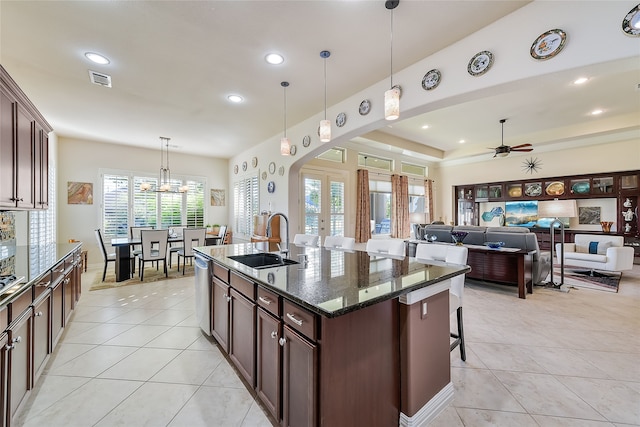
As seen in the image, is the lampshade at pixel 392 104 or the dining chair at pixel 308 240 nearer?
the lampshade at pixel 392 104

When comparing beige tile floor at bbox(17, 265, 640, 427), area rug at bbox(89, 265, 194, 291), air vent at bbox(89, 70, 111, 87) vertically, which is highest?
air vent at bbox(89, 70, 111, 87)

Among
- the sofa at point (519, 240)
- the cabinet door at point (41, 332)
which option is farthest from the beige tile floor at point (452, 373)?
the sofa at point (519, 240)

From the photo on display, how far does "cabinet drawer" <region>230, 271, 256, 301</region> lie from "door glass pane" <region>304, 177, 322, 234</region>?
157 inches

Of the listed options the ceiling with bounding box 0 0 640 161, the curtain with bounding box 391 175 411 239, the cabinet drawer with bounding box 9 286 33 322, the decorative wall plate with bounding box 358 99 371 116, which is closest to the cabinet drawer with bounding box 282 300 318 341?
the cabinet drawer with bounding box 9 286 33 322

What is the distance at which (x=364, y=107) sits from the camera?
3711 mm

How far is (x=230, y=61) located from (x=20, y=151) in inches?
87.3

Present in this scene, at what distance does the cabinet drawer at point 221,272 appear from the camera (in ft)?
7.27

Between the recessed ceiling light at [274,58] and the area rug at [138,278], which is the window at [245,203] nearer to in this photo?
the area rug at [138,278]

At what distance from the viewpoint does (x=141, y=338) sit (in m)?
2.76

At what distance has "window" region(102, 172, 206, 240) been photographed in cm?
642

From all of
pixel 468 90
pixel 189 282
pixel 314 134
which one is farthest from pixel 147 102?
pixel 468 90

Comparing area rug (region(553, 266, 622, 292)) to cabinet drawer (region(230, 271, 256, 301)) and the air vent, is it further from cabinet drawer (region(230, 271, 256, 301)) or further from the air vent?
the air vent

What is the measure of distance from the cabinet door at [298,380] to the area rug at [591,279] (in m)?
5.44

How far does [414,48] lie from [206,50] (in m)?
2.20
